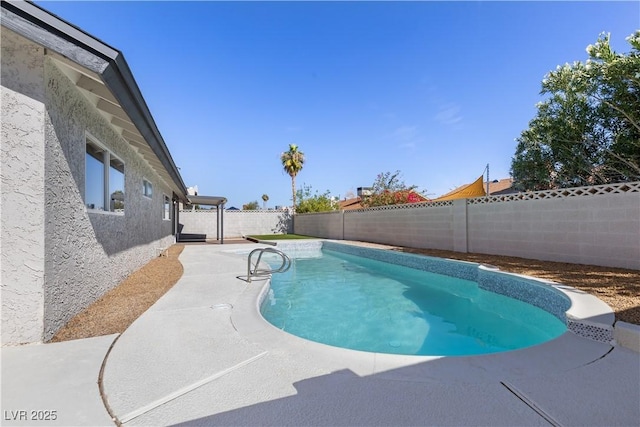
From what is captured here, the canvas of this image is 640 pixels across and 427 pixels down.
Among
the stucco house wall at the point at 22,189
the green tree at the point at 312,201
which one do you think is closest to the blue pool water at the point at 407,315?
the stucco house wall at the point at 22,189

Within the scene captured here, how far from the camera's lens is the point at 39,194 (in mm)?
3564

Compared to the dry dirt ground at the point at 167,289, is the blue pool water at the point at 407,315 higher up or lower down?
lower down

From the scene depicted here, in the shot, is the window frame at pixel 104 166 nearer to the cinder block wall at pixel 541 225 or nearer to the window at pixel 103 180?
the window at pixel 103 180

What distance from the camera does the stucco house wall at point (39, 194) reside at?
3479mm

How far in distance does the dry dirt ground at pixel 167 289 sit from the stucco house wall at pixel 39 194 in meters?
0.31

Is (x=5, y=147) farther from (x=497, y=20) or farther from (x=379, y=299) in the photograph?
(x=497, y=20)

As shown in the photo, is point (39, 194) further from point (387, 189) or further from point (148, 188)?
point (387, 189)

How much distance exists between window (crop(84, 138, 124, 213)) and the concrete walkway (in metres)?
2.87

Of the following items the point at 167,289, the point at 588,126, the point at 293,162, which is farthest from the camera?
the point at 293,162

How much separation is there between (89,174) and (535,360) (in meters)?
7.02

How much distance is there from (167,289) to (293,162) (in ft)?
101

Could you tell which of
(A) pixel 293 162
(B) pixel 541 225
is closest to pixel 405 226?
(B) pixel 541 225

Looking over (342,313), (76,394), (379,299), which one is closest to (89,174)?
(76,394)

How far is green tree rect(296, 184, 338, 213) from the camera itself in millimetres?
30891
